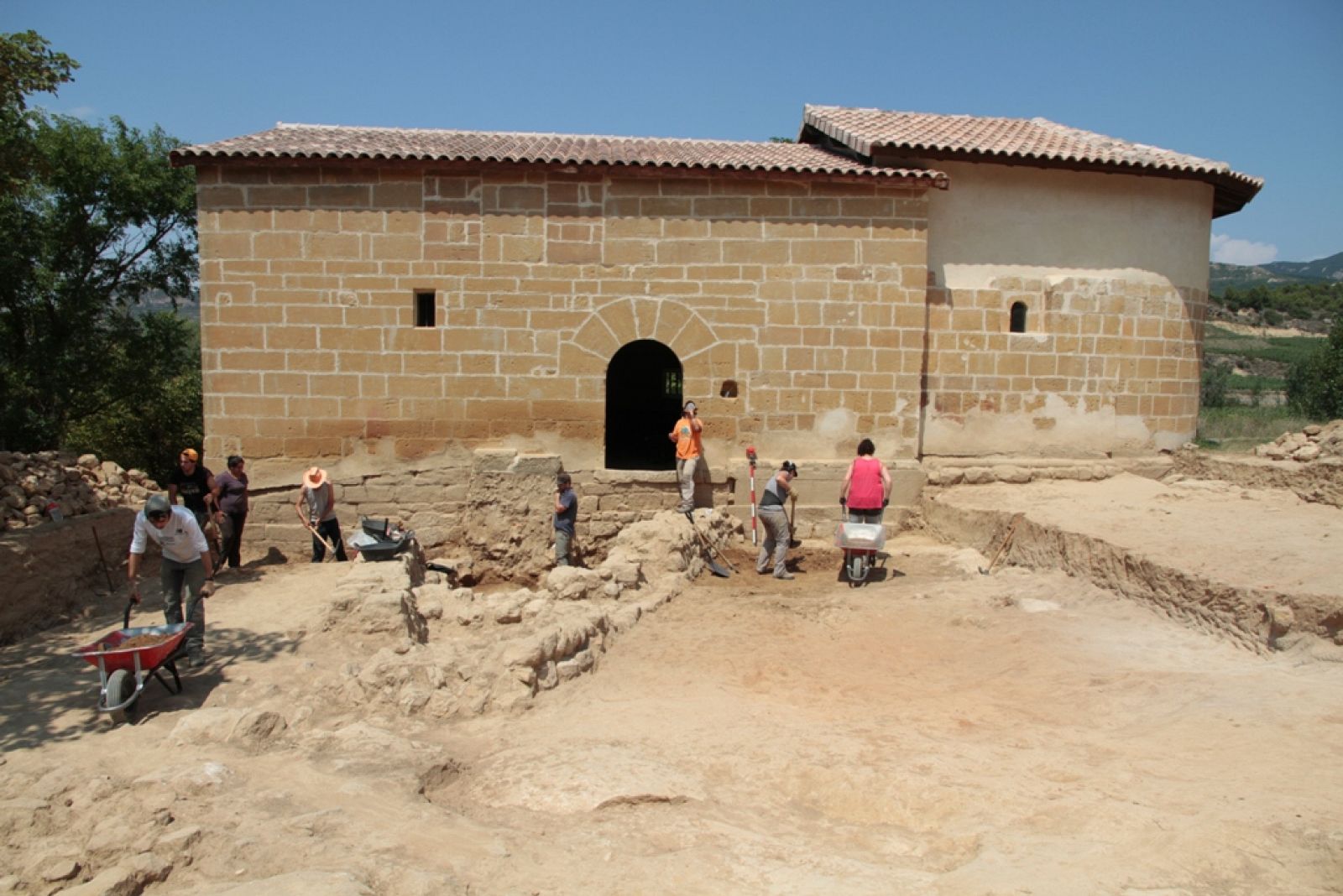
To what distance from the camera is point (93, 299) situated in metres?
18.7

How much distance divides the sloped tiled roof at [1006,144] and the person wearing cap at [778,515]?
4.73m

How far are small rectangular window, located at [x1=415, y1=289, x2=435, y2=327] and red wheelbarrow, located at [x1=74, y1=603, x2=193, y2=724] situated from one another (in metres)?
6.09

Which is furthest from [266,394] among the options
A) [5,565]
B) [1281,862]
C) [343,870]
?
[1281,862]

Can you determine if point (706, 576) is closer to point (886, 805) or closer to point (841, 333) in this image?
point (841, 333)

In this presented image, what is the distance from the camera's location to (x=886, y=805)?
5012mm

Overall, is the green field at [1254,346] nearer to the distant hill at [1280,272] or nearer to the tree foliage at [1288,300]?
the tree foliage at [1288,300]

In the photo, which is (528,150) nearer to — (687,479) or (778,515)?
(687,479)

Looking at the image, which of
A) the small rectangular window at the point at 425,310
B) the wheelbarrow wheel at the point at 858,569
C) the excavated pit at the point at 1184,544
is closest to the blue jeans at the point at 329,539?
the small rectangular window at the point at 425,310

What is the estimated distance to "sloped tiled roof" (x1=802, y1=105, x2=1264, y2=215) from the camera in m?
12.0

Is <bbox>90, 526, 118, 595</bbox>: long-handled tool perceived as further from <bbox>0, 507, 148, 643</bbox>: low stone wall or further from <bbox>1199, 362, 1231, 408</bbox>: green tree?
<bbox>1199, 362, 1231, 408</bbox>: green tree

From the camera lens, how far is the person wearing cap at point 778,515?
34.7ft

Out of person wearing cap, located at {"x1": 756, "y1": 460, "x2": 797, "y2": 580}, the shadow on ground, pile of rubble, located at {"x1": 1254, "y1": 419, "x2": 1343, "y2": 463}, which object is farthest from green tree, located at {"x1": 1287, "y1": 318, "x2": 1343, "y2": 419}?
the shadow on ground

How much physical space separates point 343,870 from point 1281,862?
420 centimetres

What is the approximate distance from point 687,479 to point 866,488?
2.37 m
